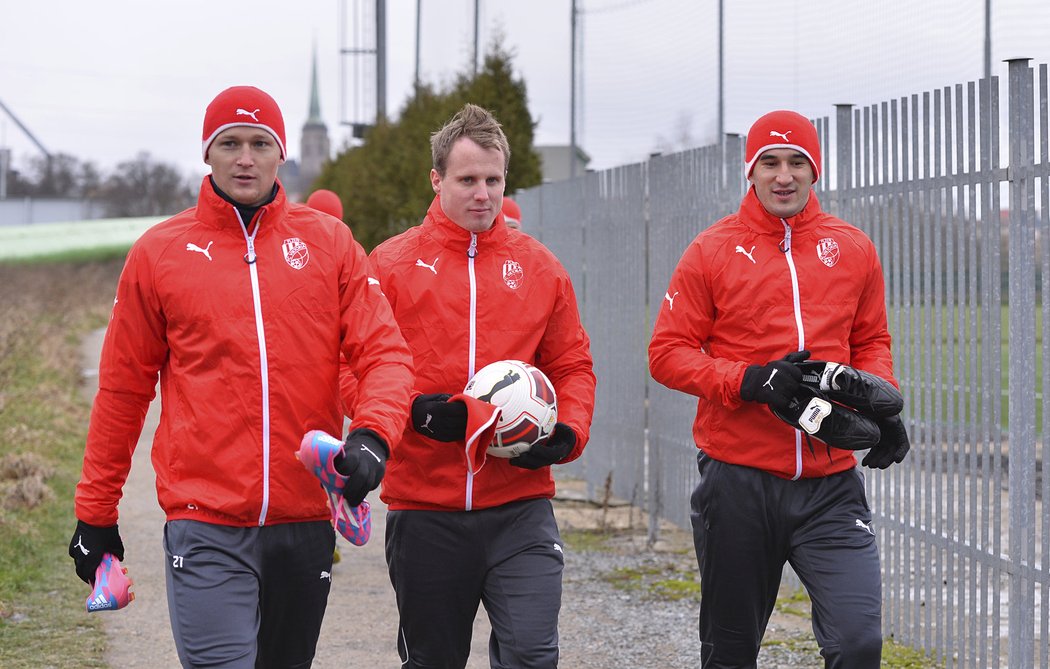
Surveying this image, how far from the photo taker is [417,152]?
1973 centimetres

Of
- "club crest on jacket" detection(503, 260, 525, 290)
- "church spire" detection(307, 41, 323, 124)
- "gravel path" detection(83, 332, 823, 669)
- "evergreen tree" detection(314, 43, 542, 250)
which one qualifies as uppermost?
"church spire" detection(307, 41, 323, 124)

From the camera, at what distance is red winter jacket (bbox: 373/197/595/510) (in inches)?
179

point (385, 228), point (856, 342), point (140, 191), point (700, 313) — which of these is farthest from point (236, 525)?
point (140, 191)

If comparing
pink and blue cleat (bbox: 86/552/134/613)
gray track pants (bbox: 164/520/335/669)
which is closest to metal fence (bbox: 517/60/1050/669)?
gray track pants (bbox: 164/520/335/669)

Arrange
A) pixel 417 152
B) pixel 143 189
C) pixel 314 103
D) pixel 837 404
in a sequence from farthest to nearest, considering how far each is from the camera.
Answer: pixel 314 103 < pixel 143 189 < pixel 417 152 < pixel 837 404

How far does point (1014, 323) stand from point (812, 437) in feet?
5.30

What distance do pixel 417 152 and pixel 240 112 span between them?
1581 cm

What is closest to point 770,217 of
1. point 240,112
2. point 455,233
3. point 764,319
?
point 764,319

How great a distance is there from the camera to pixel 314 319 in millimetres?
4043

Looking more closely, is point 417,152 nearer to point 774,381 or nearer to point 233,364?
point 774,381

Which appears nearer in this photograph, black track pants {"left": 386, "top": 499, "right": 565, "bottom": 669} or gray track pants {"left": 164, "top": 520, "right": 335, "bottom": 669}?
gray track pants {"left": 164, "top": 520, "right": 335, "bottom": 669}

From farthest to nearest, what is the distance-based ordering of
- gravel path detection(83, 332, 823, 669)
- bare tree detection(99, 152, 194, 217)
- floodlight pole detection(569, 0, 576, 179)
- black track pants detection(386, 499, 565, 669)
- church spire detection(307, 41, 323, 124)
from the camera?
church spire detection(307, 41, 323, 124) → bare tree detection(99, 152, 194, 217) → floodlight pole detection(569, 0, 576, 179) → gravel path detection(83, 332, 823, 669) → black track pants detection(386, 499, 565, 669)

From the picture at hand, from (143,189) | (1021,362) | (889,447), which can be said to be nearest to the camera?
(889,447)

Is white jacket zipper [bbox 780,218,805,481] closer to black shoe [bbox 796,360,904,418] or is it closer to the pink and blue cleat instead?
black shoe [bbox 796,360,904,418]
